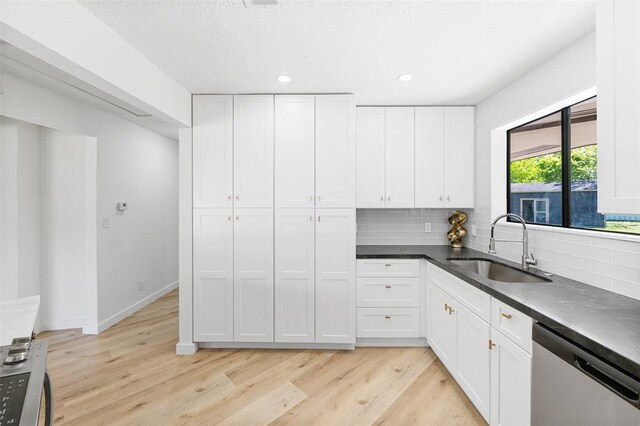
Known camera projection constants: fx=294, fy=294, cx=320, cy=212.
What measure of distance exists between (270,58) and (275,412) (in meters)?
2.45

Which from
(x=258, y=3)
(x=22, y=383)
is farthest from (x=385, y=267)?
(x=22, y=383)

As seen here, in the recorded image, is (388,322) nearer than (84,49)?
No

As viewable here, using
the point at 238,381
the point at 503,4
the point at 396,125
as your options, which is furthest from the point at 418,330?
the point at 503,4

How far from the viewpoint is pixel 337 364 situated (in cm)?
256

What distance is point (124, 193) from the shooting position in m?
3.66

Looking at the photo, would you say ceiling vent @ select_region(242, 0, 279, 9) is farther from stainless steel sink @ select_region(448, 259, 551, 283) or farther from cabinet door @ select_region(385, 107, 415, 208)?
stainless steel sink @ select_region(448, 259, 551, 283)

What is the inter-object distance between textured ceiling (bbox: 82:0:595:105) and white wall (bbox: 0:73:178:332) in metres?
1.40

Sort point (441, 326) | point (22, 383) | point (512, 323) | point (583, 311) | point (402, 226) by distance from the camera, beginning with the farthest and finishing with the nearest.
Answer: point (402, 226) < point (441, 326) < point (512, 323) < point (583, 311) < point (22, 383)

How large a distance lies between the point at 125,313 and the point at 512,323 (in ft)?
13.2

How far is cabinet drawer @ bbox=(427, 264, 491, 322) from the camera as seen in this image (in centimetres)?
177

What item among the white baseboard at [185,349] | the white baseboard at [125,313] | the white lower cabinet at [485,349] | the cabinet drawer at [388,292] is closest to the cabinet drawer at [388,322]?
the cabinet drawer at [388,292]

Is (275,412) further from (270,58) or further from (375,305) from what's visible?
(270,58)

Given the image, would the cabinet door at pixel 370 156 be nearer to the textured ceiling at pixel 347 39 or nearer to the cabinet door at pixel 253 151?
the textured ceiling at pixel 347 39

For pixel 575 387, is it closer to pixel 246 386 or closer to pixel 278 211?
pixel 246 386
